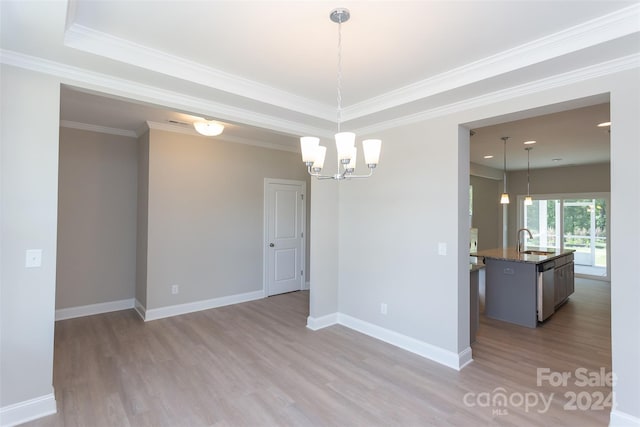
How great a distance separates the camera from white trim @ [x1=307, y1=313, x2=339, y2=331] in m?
4.07

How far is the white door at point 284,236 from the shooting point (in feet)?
18.3

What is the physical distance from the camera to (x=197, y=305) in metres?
4.77

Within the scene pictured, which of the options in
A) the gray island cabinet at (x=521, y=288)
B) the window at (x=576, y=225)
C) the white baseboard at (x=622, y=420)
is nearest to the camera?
the white baseboard at (x=622, y=420)

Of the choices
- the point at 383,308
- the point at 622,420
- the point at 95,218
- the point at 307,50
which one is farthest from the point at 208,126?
the point at 622,420

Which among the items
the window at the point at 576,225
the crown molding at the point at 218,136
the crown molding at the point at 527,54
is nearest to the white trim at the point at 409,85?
the crown molding at the point at 527,54

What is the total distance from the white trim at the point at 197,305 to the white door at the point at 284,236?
35 cm

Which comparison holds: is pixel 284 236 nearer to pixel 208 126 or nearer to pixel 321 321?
pixel 321 321

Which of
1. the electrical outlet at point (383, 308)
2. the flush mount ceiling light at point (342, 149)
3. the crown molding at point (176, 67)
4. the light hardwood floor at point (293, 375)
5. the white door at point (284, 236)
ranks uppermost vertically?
the crown molding at point (176, 67)

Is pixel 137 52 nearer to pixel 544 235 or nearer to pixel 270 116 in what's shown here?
pixel 270 116

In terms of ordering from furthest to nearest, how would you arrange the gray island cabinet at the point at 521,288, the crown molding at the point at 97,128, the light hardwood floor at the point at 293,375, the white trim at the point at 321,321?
the crown molding at the point at 97,128 < the gray island cabinet at the point at 521,288 < the white trim at the point at 321,321 < the light hardwood floor at the point at 293,375

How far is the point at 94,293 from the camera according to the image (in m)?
4.59

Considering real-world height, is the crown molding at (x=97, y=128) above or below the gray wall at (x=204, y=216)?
above

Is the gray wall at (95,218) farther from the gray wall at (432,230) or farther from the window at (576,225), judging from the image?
the window at (576,225)

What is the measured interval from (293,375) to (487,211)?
7617 mm
